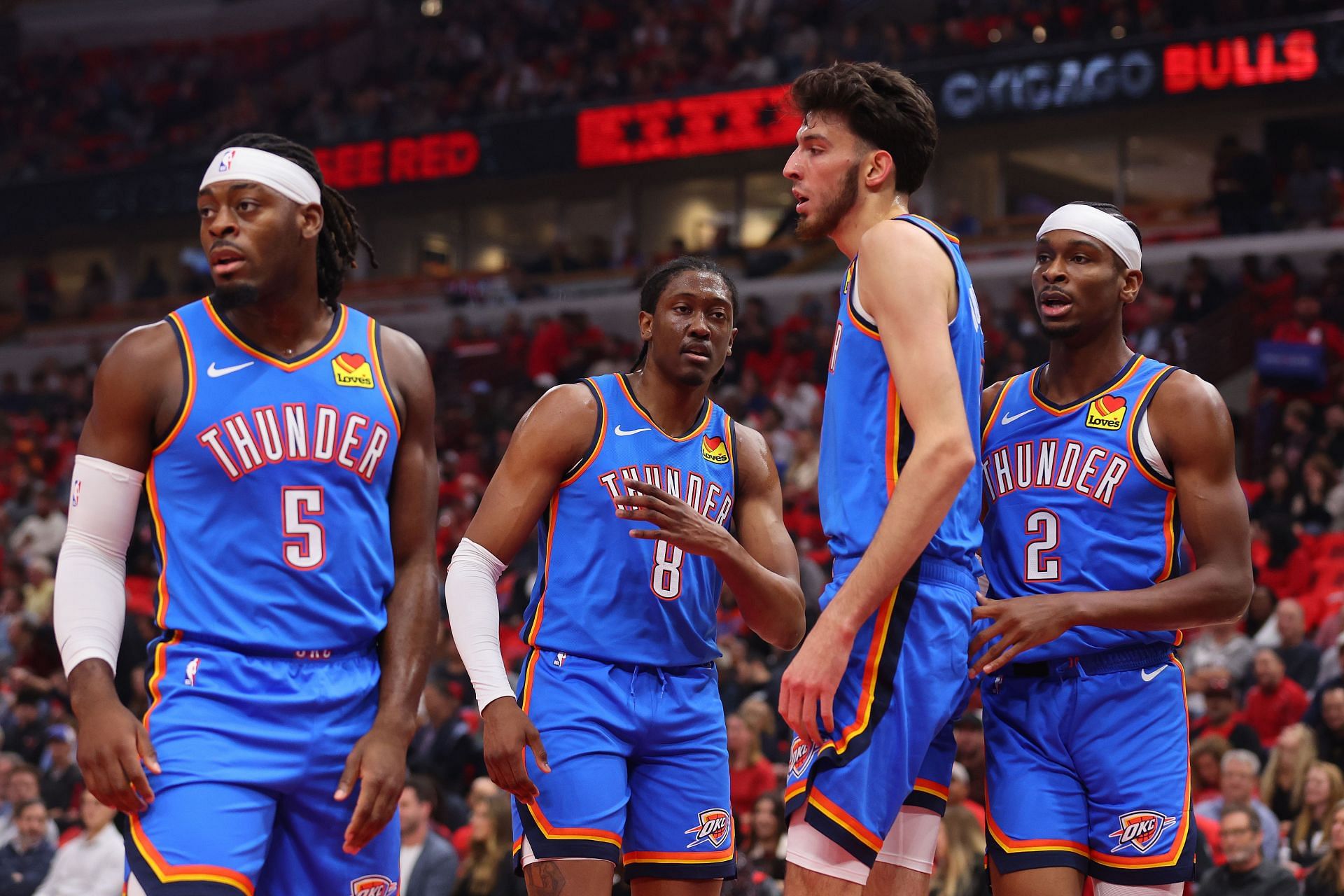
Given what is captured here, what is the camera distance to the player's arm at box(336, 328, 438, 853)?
3354 mm

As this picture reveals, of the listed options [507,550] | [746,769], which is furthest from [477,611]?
[746,769]

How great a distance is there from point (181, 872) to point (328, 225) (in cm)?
167

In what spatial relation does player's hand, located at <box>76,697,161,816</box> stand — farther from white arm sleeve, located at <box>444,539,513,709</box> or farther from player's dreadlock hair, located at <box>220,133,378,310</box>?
player's dreadlock hair, located at <box>220,133,378,310</box>

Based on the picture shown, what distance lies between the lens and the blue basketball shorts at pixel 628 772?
13.1 ft

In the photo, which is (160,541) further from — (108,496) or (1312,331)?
(1312,331)

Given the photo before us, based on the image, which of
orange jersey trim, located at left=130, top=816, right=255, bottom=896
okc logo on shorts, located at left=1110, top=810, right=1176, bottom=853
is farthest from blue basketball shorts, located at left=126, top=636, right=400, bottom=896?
okc logo on shorts, located at left=1110, top=810, right=1176, bottom=853

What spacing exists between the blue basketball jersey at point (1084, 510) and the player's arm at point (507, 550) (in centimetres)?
124

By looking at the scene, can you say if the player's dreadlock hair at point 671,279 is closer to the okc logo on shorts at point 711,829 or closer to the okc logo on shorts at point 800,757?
the okc logo on shorts at point 711,829

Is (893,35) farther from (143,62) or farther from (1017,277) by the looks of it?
(143,62)

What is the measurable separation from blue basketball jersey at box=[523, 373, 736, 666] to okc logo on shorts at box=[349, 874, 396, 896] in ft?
3.09

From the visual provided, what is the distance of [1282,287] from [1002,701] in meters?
13.1

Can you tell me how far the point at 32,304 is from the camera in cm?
2650

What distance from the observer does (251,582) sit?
341 cm

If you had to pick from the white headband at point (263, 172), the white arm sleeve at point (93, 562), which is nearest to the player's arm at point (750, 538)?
the white headband at point (263, 172)
